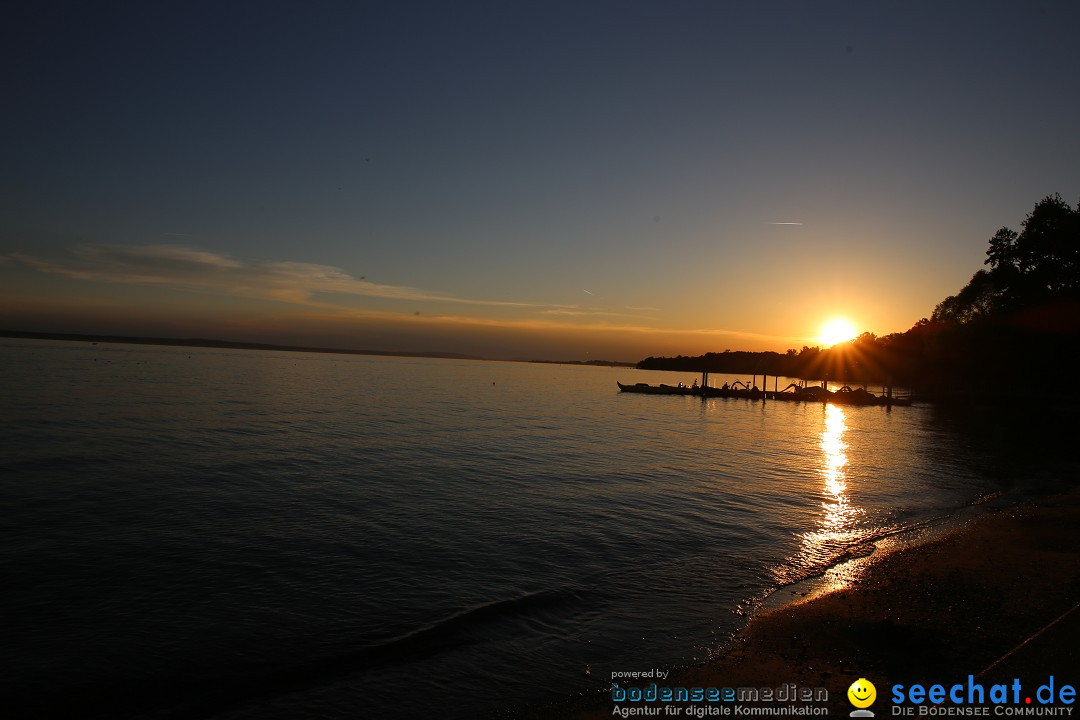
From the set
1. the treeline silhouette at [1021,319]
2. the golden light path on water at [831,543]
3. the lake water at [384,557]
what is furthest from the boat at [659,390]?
the golden light path on water at [831,543]

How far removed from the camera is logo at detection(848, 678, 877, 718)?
652 centimetres

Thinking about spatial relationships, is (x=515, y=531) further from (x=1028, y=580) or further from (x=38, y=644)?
(x=1028, y=580)

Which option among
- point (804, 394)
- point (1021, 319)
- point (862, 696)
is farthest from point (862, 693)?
point (804, 394)

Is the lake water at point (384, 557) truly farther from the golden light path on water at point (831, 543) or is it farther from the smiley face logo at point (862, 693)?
the smiley face logo at point (862, 693)

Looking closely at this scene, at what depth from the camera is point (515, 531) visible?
49.0ft

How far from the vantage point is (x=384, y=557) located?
12.6 m

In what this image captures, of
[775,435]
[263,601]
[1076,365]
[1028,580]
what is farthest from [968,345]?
[263,601]

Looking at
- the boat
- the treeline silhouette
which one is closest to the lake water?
the treeline silhouette

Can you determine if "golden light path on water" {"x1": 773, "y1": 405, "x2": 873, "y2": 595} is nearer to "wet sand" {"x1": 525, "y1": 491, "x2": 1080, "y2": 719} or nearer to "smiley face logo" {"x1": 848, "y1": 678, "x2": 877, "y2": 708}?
"wet sand" {"x1": 525, "y1": 491, "x2": 1080, "y2": 719}

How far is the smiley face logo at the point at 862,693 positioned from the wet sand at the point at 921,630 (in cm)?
10

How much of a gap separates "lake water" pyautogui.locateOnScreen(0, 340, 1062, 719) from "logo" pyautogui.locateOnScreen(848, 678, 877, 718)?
2.09 meters

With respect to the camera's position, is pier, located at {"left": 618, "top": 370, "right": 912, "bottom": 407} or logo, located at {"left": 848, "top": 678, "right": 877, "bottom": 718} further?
pier, located at {"left": 618, "top": 370, "right": 912, "bottom": 407}

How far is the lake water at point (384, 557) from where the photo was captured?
7801 millimetres

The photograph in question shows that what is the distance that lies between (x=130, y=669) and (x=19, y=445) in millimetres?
22277
